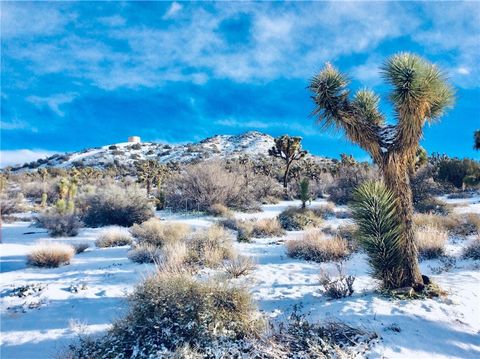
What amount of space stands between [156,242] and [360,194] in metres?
6.81

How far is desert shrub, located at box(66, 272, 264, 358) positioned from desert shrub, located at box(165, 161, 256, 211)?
1447 centimetres

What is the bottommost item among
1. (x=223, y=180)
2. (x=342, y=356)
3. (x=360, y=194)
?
(x=342, y=356)

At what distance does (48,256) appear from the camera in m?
9.80

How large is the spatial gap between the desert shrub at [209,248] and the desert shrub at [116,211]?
22.2ft

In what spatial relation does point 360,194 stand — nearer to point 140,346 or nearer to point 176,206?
point 140,346

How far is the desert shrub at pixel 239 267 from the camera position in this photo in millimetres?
8273

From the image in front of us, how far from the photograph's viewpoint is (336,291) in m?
6.93

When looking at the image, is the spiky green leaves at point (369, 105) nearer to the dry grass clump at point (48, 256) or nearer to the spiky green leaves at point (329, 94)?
the spiky green leaves at point (329, 94)

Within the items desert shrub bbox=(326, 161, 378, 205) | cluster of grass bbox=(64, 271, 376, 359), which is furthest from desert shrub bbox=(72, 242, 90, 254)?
desert shrub bbox=(326, 161, 378, 205)

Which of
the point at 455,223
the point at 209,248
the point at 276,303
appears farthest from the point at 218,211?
the point at 276,303

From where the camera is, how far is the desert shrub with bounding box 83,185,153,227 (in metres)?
16.9

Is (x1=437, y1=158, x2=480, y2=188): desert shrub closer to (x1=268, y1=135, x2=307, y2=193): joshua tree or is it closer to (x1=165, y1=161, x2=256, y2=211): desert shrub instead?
(x1=268, y1=135, x2=307, y2=193): joshua tree

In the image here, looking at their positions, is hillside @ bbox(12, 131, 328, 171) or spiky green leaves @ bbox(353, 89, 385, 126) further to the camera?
hillside @ bbox(12, 131, 328, 171)

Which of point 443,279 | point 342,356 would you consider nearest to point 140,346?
point 342,356
